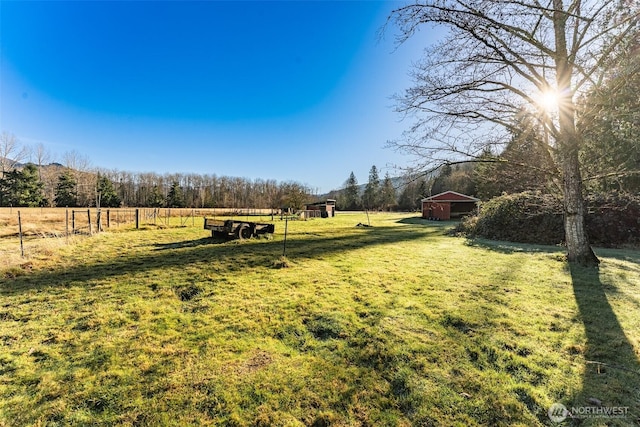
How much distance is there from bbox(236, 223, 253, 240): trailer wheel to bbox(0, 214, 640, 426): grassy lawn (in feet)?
20.4

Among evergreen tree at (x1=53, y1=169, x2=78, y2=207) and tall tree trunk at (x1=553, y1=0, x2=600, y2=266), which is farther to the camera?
evergreen tree at (x1=53, y1=169, x2=78, y2=207)

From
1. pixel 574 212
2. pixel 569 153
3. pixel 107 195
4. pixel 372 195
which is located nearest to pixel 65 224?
pixel 569 153

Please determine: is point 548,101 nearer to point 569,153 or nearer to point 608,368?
point 569,153

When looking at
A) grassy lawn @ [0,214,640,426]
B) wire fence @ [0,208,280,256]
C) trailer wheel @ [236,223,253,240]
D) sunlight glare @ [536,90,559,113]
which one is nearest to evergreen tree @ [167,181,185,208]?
wire fence @ [0,208,280,256]

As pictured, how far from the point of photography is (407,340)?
3.56 metres

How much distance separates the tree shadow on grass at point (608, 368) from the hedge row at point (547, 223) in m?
6.94

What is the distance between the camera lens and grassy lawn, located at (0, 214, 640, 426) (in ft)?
8.04

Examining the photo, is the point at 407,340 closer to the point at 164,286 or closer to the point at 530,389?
the point at 530,389

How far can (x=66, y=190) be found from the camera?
1831 inches

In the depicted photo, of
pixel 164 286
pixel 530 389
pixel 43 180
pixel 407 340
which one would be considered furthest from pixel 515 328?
pixel 43 180

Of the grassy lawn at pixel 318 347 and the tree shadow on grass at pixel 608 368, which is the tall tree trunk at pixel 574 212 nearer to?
the grassy lawn at pixel 318 347

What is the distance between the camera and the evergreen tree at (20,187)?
1630 inches

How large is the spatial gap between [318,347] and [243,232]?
34.7 ft

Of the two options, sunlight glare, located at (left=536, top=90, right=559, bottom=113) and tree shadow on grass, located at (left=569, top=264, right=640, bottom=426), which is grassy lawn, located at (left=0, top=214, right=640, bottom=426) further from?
sunlight glare, located at (left=536, top=90, right=559, bottom=113)
